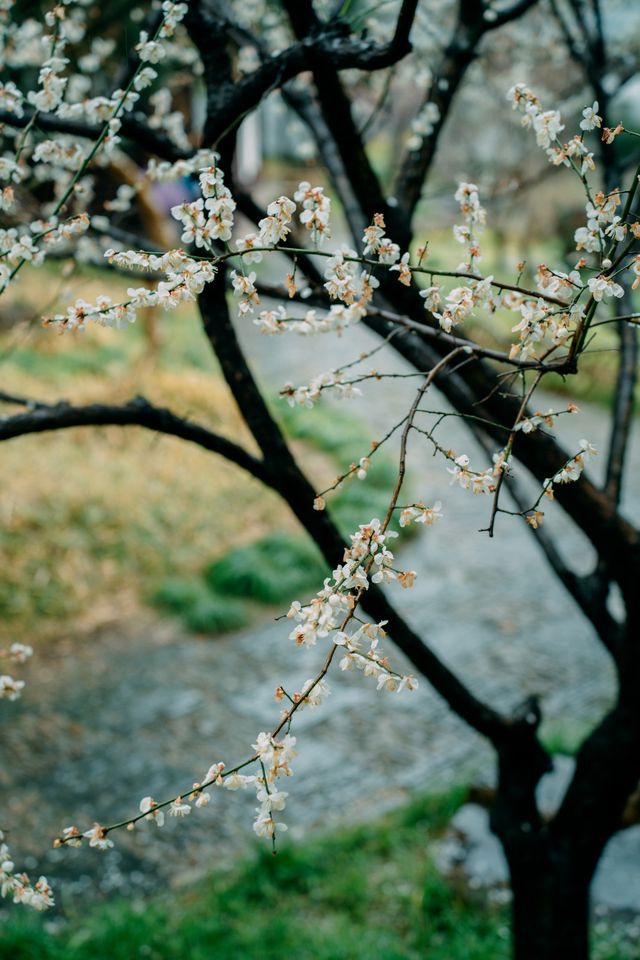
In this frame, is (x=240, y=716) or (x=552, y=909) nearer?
(x=552, y=909)

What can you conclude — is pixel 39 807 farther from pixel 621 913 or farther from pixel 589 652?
pixel 589 652

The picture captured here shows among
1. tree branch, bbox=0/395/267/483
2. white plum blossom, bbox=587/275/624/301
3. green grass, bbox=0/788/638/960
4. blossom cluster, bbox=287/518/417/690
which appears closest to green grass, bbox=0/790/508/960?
green grass, bbox=0/788/638/960

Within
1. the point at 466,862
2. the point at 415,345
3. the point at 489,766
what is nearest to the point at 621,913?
the point at 466,862

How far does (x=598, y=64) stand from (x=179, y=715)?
4036 mm

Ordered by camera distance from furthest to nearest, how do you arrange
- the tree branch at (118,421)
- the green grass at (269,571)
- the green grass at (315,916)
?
the green grass at (269,571), the green grass at (315,916), the tree branch at (118,421)

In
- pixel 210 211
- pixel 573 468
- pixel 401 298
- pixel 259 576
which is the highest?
pixel 259 576

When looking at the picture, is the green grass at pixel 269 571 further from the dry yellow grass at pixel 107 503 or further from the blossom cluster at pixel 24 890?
the blossom cluster at pixel 24 890

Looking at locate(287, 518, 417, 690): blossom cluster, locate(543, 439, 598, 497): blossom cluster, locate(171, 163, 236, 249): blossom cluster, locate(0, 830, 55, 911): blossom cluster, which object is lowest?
locate(0, 830, 55, 911): blossom cluster

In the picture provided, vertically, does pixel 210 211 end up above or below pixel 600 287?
above

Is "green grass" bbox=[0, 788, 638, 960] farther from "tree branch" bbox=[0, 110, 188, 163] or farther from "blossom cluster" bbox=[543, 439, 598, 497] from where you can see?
"tree branch" bbox=[0, 110, 188, 163]

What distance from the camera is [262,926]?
A: 3.62 metres

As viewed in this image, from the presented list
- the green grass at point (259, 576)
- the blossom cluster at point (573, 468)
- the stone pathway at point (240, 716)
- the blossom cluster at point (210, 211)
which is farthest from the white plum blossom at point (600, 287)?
the green grass at point (259, 576)

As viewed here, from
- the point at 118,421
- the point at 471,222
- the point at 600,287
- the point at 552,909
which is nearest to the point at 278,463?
the point at 118,421

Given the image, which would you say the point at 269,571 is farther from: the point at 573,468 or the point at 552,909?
the point at 573,468
